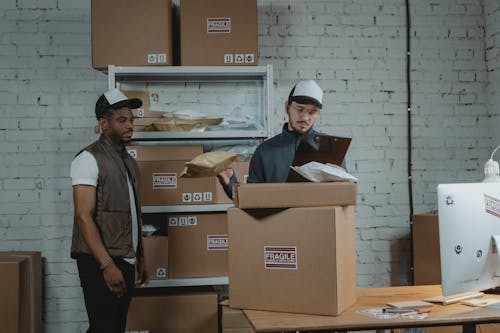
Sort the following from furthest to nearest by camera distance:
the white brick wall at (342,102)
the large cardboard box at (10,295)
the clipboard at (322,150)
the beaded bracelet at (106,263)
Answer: the white brick wall at (342,102)
the large cardboard box at (10,295)
the beaded bracelet at (106,263)
the clipboard at (322,150)

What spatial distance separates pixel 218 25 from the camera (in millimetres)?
3193

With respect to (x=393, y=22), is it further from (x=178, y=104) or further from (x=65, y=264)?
(x=65, y=264)

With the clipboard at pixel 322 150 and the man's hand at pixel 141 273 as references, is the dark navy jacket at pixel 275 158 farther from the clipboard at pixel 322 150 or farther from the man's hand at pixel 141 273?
the clipboard at pixel 322 150

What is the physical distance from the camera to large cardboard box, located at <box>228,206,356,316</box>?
5.73 feet

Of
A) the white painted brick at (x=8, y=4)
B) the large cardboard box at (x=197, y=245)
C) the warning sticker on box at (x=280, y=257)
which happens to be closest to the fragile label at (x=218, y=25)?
the large cardboard box at (x=197, y=245)

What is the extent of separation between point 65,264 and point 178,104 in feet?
3.92

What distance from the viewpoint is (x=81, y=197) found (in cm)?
261

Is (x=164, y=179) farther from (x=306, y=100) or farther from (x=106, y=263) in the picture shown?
(x=306, y=100)

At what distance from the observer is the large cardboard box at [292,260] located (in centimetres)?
175

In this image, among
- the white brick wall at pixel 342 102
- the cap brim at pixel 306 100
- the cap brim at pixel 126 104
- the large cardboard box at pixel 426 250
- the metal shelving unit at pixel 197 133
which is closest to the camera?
the cap brim at pixel 306 100

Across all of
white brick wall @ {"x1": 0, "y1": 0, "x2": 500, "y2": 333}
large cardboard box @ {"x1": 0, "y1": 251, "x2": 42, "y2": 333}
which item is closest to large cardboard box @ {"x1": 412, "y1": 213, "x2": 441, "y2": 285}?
white brick wall @ {"x1": 0, "y1": 0, "x2": 500, "y2": 333}

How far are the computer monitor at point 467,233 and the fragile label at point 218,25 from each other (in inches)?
69.7

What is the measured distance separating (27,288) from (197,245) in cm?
98

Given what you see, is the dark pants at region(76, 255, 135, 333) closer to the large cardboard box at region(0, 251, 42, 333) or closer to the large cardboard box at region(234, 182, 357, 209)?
the large cardboard box at region(0, 251, 42, 333)
